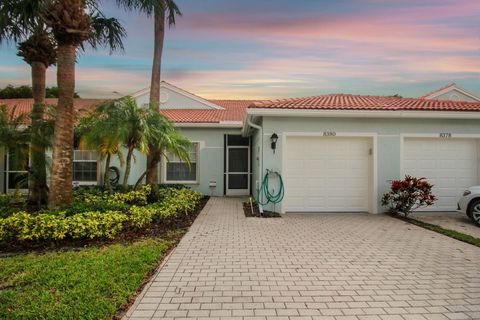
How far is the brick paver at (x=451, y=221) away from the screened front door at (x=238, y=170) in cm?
744

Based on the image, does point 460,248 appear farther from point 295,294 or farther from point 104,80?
point 104,80

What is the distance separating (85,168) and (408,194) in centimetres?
1340

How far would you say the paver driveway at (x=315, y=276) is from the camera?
3.88 metres

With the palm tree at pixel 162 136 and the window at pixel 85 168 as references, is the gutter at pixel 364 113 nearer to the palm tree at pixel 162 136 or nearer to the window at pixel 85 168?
the palm tree at pixel 162 136

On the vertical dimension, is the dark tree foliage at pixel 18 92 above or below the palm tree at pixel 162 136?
above

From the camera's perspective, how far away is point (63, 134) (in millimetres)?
7875

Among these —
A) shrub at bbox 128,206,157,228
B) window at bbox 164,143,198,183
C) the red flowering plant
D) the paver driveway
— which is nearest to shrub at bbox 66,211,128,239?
shrub at bbox 128,206,157,228

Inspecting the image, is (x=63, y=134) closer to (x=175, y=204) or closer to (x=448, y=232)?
(x=175, y=204)

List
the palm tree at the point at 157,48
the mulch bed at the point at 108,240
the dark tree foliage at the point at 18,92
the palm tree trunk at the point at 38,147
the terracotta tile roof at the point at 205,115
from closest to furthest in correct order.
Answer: the mulch bed at the point at 108,240 < the palm tree trunk at the point at 38,147 < the palm tree at the point at 157,48 < the terracotta tile roof at the point at 205,115 < the dark tree foliage at the point at 18,92

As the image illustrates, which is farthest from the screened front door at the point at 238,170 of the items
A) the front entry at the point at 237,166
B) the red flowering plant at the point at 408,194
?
the red flowering plant at the point at 408,194

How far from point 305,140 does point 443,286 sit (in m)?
6.67

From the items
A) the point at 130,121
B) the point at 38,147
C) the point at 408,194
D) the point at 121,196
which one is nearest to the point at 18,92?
the point at 38,147

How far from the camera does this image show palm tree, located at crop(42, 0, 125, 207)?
7762mm

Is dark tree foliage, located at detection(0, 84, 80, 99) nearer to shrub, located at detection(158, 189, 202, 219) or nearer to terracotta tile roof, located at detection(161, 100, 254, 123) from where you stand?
terracotta tile roof, located at detection(161, 100, 254, 123)
